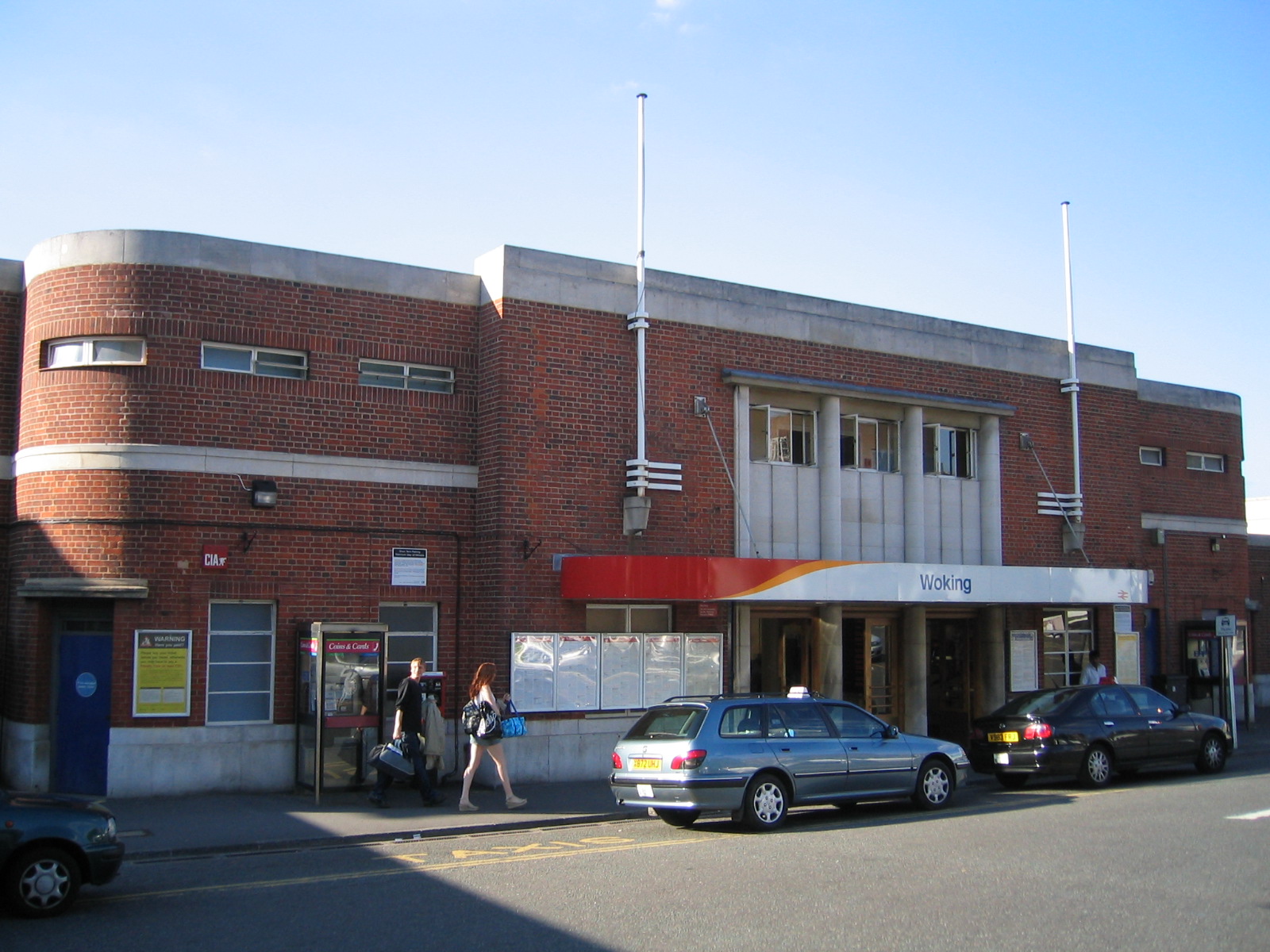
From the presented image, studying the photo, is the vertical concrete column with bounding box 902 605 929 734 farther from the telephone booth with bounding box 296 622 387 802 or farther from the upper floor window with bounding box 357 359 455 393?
the telephone booth with bounding box 296 622 387 802

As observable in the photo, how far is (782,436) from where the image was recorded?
20.1 m

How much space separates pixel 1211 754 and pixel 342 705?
12.4m

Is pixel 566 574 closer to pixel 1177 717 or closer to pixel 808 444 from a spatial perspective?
pixel 808 444

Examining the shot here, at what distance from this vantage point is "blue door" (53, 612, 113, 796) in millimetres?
15586

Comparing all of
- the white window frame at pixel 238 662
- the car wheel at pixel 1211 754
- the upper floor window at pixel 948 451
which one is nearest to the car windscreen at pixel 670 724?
the white window frame at pixel 238 662

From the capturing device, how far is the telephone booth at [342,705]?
15.3m

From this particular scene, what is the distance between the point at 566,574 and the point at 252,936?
9096 millimetres

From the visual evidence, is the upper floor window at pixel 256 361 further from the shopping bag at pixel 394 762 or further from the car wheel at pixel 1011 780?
the car wheel at pixel 1011 780

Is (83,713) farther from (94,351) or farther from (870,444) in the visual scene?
(870,444)

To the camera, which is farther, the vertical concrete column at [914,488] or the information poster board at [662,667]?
the vertical concrete column at [914,488]

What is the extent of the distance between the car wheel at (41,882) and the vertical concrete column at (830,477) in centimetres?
1327

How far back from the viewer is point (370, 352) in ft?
56.6

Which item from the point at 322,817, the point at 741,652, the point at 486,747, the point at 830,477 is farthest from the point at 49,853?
the point at 830,477

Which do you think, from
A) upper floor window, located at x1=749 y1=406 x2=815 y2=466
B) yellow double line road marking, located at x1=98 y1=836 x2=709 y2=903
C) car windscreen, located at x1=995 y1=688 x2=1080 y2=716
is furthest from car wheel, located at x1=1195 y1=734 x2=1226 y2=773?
yellow double line road marking, located at x1=98 y1=836 x2=709 y2=903
